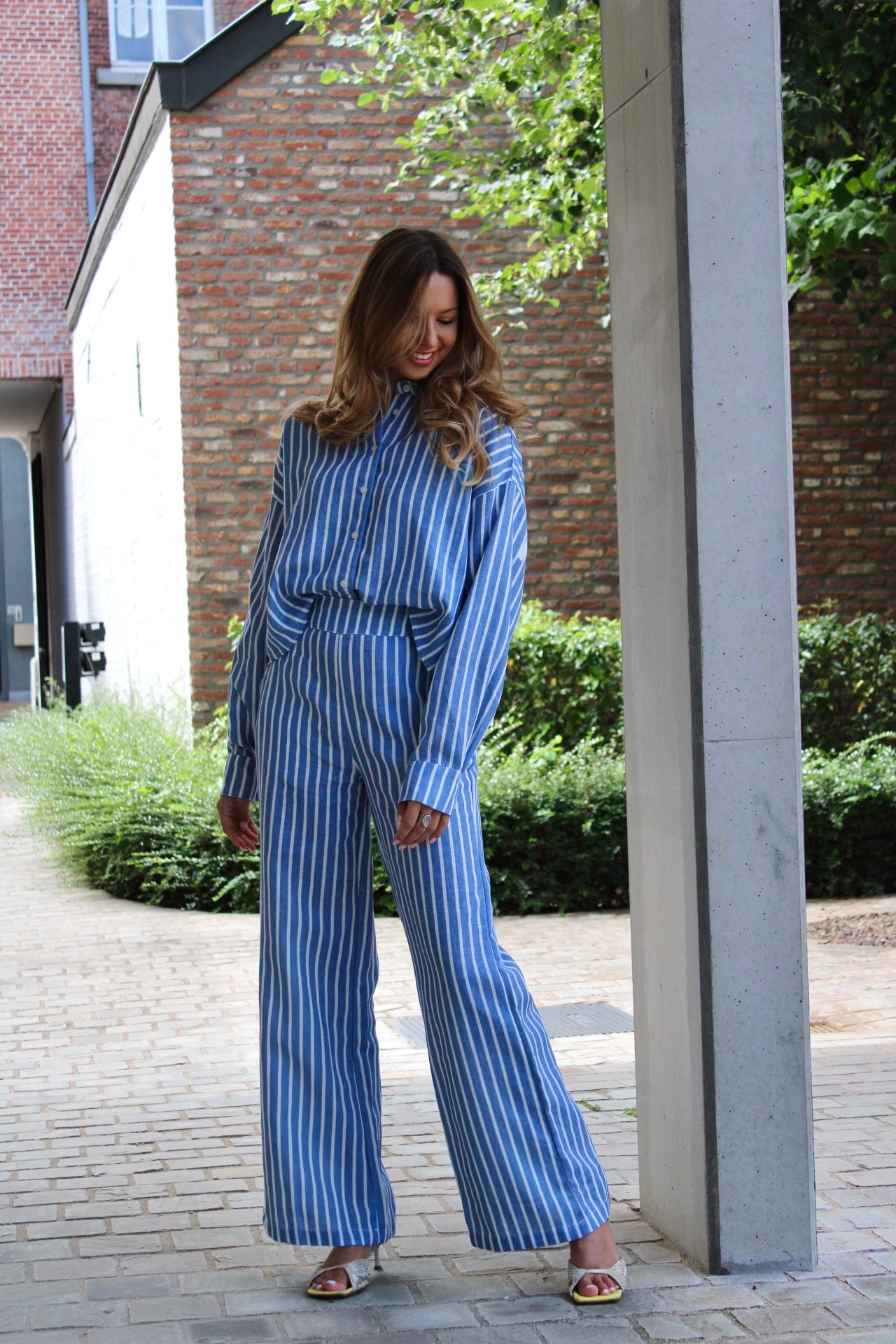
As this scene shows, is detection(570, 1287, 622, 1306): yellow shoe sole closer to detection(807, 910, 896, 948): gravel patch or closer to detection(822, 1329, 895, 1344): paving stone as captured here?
detection(822, 1329, 895, 1344): paving stone

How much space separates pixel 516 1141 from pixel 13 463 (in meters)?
32.8

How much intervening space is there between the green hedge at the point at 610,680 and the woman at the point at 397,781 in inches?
244

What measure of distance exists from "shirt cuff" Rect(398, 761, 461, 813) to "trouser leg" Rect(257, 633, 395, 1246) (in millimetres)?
191

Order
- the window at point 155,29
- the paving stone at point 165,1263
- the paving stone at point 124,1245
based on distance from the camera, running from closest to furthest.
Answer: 1. the paving stone at point 165,1263
2. the paving stone at point 124,1245
3. the window at point 155,29

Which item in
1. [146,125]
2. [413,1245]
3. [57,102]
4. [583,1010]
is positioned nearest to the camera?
[413,1245]

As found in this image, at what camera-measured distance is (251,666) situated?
2881 mm

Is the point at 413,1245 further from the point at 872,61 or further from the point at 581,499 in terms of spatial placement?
the point at 581,499

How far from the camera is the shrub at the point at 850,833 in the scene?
7766mm

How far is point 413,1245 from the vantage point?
3.07 metres

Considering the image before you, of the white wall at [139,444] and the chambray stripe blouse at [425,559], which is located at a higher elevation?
the white wall at [139,444]

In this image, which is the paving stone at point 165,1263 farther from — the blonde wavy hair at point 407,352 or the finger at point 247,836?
the blonde wavy hair at point 407,352

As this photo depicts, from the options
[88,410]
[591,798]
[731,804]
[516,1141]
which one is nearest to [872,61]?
[591,798]

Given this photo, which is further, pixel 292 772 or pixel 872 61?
pixel 872 61

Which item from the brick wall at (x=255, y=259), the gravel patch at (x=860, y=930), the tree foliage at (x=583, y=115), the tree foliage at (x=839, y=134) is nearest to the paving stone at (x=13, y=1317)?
the tree foliage at (x=583, y=115)
